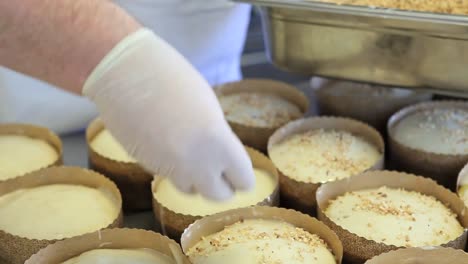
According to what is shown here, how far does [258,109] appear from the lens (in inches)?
68.2

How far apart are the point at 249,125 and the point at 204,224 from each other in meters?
0.43

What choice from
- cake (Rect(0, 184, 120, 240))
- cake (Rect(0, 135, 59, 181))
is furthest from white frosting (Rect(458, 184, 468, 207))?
cake (Rect(0, 135, 59, 181))

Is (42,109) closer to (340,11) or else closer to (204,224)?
(204,224)

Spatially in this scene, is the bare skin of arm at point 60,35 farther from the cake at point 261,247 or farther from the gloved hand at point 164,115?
the cake at point 261,247

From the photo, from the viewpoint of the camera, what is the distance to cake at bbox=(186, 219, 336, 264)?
3.83 ft

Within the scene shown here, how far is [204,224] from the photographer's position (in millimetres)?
1235

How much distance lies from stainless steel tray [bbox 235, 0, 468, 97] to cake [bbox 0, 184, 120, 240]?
0.55 metres

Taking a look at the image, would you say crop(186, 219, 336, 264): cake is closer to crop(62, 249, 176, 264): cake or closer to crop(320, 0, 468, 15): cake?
crop(62, 249, 176, 264): cake

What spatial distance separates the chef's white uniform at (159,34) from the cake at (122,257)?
0.68 metres

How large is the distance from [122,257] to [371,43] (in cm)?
69

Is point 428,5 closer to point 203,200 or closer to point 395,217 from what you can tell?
point 395,217

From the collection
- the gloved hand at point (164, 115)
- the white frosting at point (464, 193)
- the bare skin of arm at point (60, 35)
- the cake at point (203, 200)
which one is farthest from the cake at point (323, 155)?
the bare skin of arm at point (60, 35)

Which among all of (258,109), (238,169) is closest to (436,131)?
(258,109)

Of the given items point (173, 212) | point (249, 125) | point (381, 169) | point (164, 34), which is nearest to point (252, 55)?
point (164, 34)
